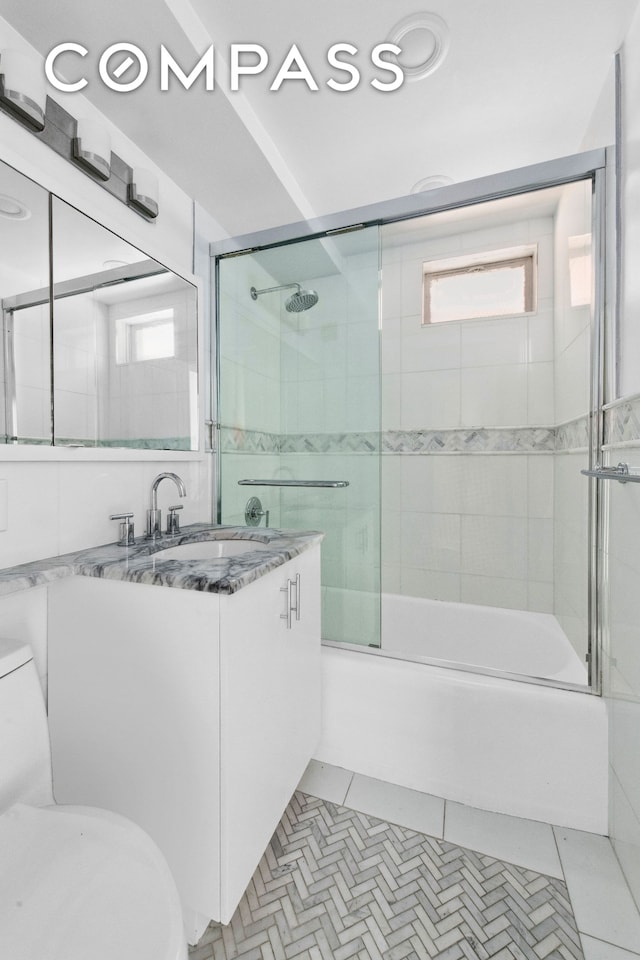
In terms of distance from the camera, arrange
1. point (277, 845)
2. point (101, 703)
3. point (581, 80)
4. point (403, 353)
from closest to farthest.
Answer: point (101, 703) → point (277, 845) → point (581, 80) → point (403, 353)

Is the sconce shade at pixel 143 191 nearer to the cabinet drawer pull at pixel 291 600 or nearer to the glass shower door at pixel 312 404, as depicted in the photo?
the glass shower door at pixel 312 404

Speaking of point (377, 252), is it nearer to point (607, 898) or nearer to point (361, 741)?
point (361, 741)

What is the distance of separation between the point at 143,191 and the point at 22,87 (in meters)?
0.43

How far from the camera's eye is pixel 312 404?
1853 millimetres

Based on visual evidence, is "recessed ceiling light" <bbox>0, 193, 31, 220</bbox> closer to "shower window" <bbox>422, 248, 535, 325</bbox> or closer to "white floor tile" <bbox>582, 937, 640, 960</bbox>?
"shower window" <bbox>422, 248, 535, 325</bbox>

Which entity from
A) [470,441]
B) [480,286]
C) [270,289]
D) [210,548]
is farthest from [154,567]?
[480,286]

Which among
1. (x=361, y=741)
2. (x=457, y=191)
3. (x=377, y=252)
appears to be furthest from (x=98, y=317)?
(x=361, y=741)

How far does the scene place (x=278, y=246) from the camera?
1.87 m

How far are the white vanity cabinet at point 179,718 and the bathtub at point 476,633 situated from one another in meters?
0.92

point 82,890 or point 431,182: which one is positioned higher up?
point 431,182

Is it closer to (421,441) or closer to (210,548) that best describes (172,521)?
(210,548)

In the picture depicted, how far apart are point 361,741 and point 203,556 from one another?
2.82ft

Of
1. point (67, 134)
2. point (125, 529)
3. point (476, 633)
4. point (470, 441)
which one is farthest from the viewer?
point (470, 441)

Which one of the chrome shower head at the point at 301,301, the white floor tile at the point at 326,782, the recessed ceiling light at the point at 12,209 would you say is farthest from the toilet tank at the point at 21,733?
the chrome shower head at the point at 301,301
